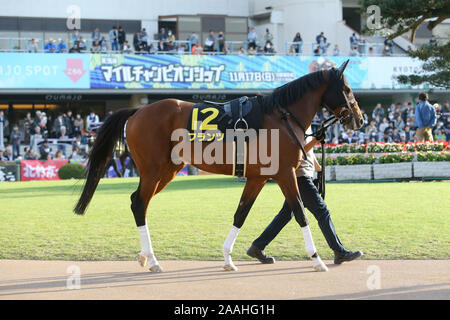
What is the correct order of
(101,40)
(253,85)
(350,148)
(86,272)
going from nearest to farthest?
(86,272)
(350,148)
(101,40)
(253,85)

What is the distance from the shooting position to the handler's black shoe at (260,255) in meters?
6.06

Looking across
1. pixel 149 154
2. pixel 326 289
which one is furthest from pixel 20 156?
pixel 326 289

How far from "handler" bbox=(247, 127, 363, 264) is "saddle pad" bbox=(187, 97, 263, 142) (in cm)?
62

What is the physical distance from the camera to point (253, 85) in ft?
87.5

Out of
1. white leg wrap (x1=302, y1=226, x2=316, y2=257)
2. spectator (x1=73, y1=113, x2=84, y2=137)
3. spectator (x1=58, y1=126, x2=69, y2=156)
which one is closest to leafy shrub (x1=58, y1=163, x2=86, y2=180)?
spectator (x1=58, y1=126, x2=69, y2=156)

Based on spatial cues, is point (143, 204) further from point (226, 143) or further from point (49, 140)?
point (49, 140)

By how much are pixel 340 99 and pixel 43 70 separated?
1951 cm

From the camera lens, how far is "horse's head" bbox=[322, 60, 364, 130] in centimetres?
598

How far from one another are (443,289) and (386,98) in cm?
2797

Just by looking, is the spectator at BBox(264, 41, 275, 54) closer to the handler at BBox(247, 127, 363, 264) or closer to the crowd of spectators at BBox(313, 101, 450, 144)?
the crowd of spectators at BBox(313, 101, 450, 144)

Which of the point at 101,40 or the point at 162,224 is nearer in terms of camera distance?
the point at 162,224

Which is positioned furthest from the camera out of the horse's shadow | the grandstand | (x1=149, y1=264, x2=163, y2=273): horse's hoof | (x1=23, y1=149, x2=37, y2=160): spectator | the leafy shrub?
the grandstand

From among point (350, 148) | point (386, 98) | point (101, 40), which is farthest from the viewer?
point (386, 98)

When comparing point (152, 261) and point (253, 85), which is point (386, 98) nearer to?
point (253, 85)
